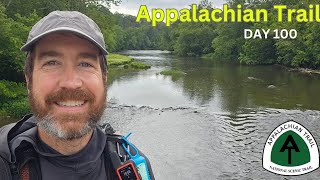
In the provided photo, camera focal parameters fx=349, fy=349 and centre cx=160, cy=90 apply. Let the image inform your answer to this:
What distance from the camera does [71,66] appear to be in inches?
66.4

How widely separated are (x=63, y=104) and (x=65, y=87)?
8 centimetres

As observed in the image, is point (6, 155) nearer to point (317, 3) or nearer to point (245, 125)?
point (245, 125)

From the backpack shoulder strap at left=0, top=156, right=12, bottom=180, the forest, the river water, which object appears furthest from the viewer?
the forest

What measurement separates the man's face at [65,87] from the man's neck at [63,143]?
0.15ft

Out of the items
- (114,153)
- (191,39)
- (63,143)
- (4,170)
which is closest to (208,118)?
(114,153)

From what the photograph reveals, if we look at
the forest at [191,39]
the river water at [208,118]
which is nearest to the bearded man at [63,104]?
the river water at [208,118]

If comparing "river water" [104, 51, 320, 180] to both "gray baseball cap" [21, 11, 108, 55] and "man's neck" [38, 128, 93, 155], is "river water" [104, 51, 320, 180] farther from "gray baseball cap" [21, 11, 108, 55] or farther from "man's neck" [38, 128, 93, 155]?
"gray baseball cap" [21, 11, 108, 55]

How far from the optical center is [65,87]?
5.36 feet

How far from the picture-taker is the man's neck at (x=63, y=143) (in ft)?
5.50

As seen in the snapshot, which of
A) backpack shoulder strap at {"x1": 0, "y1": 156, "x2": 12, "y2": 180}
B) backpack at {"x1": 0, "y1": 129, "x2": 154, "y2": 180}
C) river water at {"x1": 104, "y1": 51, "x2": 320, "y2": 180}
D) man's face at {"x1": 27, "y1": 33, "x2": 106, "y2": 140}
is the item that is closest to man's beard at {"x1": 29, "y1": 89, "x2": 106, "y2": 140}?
man's face at {"x1": 27, "y1": 33, "x2": 106, "y2": 140}

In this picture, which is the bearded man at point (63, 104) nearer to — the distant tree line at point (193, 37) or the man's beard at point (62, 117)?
the man's beard at point (62, 117)

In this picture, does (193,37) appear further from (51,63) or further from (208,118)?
(51,63)

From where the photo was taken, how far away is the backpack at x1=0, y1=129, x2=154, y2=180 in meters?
1.47

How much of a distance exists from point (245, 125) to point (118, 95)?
9.83 meters
